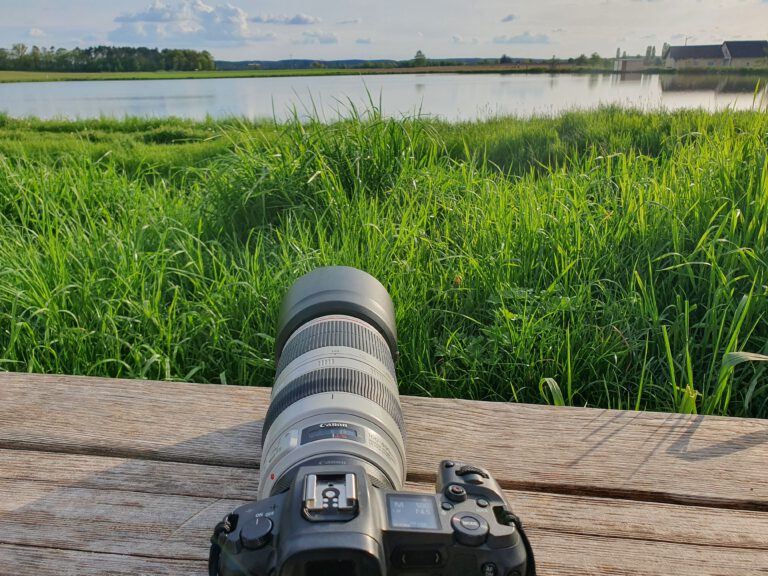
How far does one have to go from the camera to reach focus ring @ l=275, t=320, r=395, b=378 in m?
1.24

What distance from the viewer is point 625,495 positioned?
125 centimetres

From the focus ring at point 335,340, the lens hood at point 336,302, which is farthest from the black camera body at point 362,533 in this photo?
the lens hood at point 336,302

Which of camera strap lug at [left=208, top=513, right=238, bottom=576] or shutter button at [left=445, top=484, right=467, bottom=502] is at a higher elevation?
shutter button at [left=445, top=484, right=467, bottom=502]

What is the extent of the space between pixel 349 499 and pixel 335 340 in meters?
0.44

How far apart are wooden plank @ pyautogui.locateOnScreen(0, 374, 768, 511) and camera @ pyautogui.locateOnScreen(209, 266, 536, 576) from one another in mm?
270

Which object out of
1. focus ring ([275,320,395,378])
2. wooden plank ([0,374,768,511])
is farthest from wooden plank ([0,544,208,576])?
focus ring ([275,320,395,378])

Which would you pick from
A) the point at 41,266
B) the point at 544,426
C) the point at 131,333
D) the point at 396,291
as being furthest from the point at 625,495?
the point at 41,266

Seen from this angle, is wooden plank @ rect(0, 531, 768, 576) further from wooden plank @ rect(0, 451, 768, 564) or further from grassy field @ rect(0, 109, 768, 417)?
grassy field @ rect(0, 109, 768, 417)

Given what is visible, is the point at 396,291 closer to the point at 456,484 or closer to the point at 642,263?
the point at 642,263

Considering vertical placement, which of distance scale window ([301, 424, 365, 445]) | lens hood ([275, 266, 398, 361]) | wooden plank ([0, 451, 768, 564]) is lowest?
wooden plank ([0, 451, 768, 564])

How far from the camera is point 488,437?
1.41m

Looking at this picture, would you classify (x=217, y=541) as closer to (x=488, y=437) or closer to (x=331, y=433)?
(x=331, y=433)

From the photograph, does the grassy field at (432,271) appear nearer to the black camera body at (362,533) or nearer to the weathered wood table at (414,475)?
the weathered wood table at (414,475)

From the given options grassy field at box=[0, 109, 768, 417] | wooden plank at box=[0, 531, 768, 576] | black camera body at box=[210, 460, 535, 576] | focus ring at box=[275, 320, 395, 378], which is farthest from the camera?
grassy field at box=[0, 109, 768, 417]
